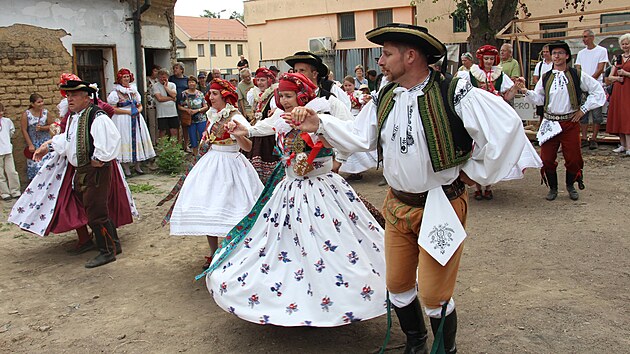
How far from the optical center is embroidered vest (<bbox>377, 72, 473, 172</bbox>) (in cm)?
318

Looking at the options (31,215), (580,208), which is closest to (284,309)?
(31,215)

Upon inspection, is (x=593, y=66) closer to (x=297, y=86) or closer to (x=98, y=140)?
(x=297, y=86)

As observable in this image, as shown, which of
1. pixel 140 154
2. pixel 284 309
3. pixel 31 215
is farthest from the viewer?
pixel 140 154

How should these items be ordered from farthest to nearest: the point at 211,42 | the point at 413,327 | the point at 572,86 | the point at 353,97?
the point at 211,42, the point at 353,97, the point at 572,86, the point at 413,327

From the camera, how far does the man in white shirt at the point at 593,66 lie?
11.2 meters

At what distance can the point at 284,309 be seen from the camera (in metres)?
3.74

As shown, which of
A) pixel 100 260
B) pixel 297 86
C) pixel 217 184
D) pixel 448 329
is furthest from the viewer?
pixel 100 260

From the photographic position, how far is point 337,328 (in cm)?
415

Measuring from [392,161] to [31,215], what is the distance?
423 centimetres

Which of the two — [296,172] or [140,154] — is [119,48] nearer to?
[140,154]

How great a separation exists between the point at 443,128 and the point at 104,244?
13.1 feet

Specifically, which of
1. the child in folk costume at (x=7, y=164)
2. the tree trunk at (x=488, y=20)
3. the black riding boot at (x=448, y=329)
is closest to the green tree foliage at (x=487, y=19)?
the tree trunk at (x=488, y=20)

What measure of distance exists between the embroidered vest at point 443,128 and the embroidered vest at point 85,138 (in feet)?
11.8

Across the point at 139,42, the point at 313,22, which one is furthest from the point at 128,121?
the point at 313,22
